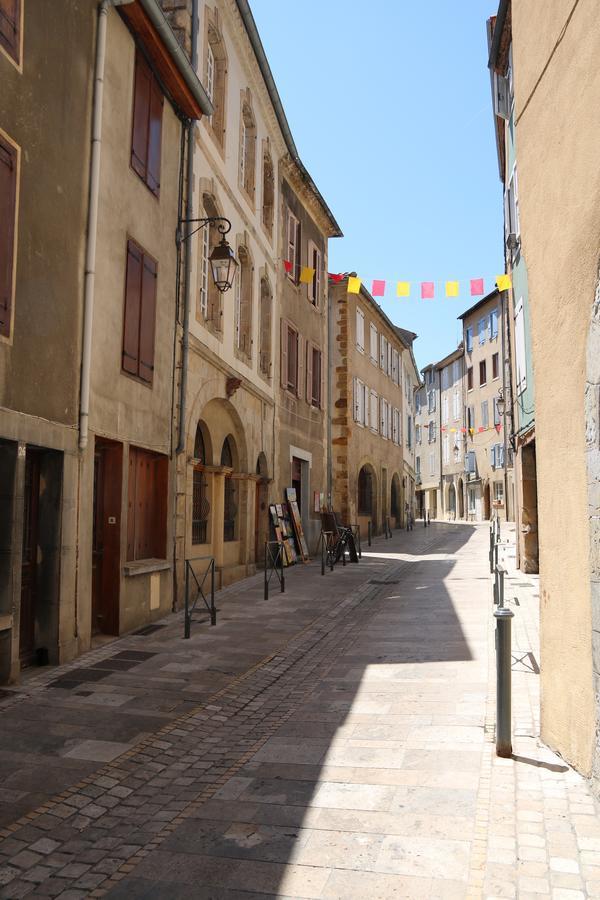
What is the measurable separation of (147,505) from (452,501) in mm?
42254

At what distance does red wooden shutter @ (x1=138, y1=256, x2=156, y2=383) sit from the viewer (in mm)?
9547

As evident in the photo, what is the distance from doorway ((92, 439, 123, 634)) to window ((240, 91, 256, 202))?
8150 mm

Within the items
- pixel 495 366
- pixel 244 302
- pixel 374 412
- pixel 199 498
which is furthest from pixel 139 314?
pixel 495 366

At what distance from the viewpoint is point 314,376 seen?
21297 mm

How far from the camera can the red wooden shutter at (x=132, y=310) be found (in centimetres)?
902

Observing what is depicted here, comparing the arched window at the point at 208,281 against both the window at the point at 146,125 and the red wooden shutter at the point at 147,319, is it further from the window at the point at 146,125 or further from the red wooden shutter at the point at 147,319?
the red wooden shutter at the point at 147,319

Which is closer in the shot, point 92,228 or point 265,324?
point 92,228

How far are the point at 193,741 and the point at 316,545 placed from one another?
50.1ft

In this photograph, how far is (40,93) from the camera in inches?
277

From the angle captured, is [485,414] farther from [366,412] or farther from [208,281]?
[208,281]

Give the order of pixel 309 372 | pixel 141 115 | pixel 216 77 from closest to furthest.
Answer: pixel 141 115
pixel 216 77
pixel 309 372

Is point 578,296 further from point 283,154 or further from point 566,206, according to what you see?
point 283,154

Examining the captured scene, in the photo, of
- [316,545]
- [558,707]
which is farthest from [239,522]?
[558,707]

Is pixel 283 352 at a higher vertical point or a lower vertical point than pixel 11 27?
lower
